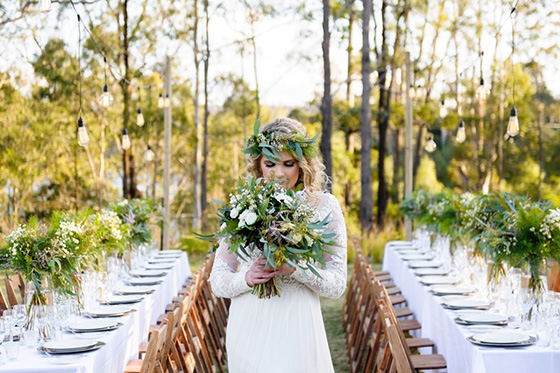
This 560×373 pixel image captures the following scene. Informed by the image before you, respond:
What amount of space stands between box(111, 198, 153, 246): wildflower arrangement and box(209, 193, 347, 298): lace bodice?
13.9ft

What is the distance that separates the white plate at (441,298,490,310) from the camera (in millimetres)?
4719

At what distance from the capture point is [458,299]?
16.8ft

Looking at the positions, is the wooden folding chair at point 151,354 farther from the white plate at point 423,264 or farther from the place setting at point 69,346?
the white plate at point 423,264

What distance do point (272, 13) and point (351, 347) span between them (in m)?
19.4

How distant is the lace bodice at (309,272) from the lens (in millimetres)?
2598

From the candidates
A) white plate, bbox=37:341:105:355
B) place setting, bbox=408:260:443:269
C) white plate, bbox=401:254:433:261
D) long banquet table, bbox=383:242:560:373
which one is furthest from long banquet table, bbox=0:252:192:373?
white plate, bbox=401:254:433:261

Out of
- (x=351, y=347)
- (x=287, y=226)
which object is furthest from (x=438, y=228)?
(x=287, y=226)

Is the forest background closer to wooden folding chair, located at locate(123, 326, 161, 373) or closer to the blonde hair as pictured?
wooden folding chair, located at locate(123, 326, 161, 373)

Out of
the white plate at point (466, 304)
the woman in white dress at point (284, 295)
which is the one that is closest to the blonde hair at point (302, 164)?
the woman in white dress at point (284, 295)

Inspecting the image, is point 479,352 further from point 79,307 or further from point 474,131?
point 474,131

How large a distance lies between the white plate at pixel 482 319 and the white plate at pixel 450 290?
36.9 inches

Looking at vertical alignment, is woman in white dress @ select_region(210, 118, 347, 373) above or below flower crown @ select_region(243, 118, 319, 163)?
below

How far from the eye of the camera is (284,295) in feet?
8.57

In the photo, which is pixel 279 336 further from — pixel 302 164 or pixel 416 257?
pixel 416 257
